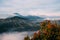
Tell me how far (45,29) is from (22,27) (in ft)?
11.3

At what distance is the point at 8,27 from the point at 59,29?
3.66 m

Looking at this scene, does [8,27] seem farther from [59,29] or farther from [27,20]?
[59,29]

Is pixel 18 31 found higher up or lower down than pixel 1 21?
lower down

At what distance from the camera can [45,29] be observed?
249 cm

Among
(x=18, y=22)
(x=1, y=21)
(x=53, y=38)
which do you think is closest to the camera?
(x=53, y=38)

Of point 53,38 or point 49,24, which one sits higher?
point 49,24

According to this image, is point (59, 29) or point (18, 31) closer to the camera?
point (59, 29)

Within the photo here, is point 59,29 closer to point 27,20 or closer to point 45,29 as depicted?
point 45,29

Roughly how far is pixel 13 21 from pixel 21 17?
30cm

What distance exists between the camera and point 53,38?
2.41 metres

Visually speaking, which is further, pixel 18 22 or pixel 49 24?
pixel 18 22

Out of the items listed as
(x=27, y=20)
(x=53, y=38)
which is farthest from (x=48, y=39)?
(x=27, y=20)

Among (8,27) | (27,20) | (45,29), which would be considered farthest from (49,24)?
(8,27)

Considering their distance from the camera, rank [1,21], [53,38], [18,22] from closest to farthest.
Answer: [53,38]
[1,21]
[18,22]
